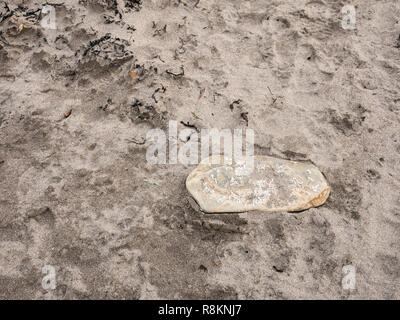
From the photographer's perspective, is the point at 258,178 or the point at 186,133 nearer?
the point at 258,178

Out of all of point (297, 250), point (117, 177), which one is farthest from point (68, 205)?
point (297, 250)

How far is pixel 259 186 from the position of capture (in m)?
2.12

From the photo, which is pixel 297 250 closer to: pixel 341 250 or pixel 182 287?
pixel 341 250

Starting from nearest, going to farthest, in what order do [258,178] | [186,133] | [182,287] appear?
[182,287], [258,178], [186,133]

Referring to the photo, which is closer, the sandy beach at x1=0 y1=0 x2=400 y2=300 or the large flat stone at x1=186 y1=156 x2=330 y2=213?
the sandy beach at x1=0 y1=0 x2=400 y2=300

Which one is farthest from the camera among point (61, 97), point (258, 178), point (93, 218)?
point (61, 97)

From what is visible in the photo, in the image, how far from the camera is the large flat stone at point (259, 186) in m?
2.04

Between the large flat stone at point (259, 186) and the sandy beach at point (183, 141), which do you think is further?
the large flat stone at point (259, 186)

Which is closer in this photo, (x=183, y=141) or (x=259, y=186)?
(x=259, y=186)

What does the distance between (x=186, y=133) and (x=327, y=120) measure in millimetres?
980

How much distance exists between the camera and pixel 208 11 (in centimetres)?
321

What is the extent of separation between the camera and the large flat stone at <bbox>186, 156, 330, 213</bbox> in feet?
6.69

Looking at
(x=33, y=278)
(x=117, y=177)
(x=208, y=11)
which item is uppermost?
(x=208, y=11)

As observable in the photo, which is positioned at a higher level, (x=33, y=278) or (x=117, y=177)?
(x=117, y=177)
